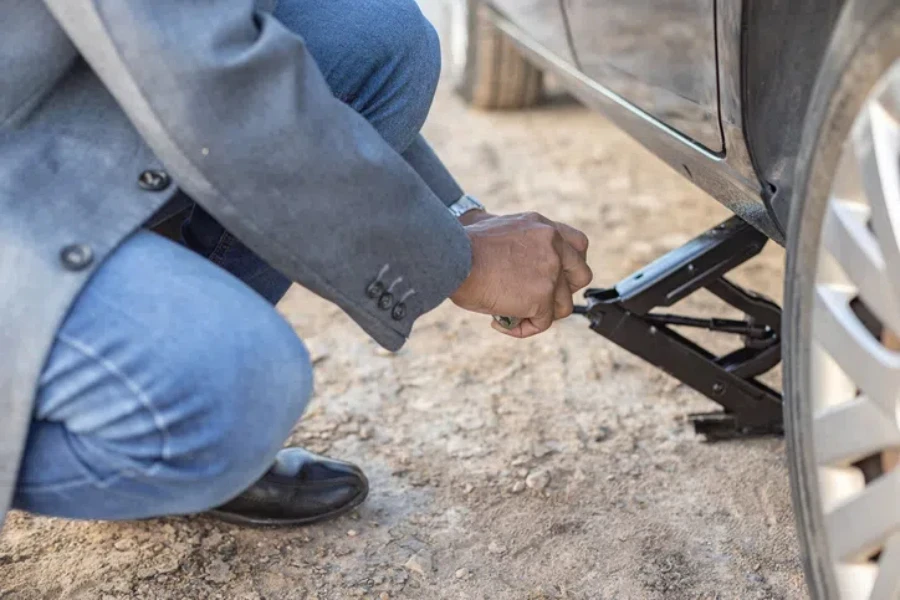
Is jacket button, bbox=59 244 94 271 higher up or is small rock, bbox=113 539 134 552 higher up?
jacket button, bbox=59 244 94 271

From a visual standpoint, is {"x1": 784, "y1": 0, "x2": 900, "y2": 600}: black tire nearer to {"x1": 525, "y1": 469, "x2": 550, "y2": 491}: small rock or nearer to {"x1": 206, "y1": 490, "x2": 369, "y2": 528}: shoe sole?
{"x1": 525, "y1": 469, "x2": 550, "y2": 491}: small rock

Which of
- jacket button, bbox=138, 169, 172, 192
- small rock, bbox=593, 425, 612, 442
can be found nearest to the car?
small rock, bbox=593, 425, 612, 442

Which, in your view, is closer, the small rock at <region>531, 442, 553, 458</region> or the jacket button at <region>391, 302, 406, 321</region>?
the jacket button at <region>391, 302, 406, 321</region>

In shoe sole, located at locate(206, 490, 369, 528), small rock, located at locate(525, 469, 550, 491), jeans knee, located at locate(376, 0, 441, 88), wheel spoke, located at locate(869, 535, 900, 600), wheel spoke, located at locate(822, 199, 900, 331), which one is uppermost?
wheel spoke, located at locate(822, 199, 900, 331)

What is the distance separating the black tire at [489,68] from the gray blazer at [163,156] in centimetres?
271

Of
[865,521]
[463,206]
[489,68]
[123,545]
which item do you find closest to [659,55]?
[463,206]

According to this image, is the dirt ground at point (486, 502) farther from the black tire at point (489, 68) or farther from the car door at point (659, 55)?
the black tire at point (489, 68)

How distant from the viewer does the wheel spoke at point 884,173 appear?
36.9 inches

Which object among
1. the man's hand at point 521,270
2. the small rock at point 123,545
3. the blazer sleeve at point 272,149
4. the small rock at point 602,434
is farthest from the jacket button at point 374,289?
the small rock at point 602,434

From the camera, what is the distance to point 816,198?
104 centimetres

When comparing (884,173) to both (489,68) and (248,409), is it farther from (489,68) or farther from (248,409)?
(489,68)

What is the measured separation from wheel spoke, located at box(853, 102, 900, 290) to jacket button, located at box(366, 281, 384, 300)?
51cm

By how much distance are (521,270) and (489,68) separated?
2.74 metres

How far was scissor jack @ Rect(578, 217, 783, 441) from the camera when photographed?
1688 mm
